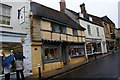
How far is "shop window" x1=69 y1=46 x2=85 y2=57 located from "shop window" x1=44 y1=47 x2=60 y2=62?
2.79 metres

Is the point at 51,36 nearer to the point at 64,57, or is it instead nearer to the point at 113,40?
the point at 64,57

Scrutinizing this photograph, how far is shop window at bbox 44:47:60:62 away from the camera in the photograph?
10098 mm

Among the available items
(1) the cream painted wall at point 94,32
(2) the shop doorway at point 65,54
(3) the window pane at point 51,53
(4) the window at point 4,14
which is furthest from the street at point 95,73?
(1) the cream painted wall at point 94,32

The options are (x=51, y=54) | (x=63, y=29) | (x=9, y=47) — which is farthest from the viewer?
(x=63, y=29)

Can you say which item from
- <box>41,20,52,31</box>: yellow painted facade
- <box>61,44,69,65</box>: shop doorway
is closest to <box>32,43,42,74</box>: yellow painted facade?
<box>41,20,52,31</box>: yellow painted facade

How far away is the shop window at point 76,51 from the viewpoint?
13695 millimetres

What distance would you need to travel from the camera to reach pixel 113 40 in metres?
28.0

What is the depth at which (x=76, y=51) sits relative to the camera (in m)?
14.7

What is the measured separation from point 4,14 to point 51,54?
221 inches

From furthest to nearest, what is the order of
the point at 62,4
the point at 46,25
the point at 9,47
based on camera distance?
the point at 62,4 < the point at 46,25 < the point at 9,47

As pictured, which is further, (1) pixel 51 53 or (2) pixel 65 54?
(2) pixel 65 54

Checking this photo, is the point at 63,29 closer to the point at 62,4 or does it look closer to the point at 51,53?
the point at 51,53

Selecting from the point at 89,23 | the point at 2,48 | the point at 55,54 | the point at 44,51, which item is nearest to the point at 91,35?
the point at 89,23

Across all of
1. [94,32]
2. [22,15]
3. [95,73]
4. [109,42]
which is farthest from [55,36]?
[109,42]
